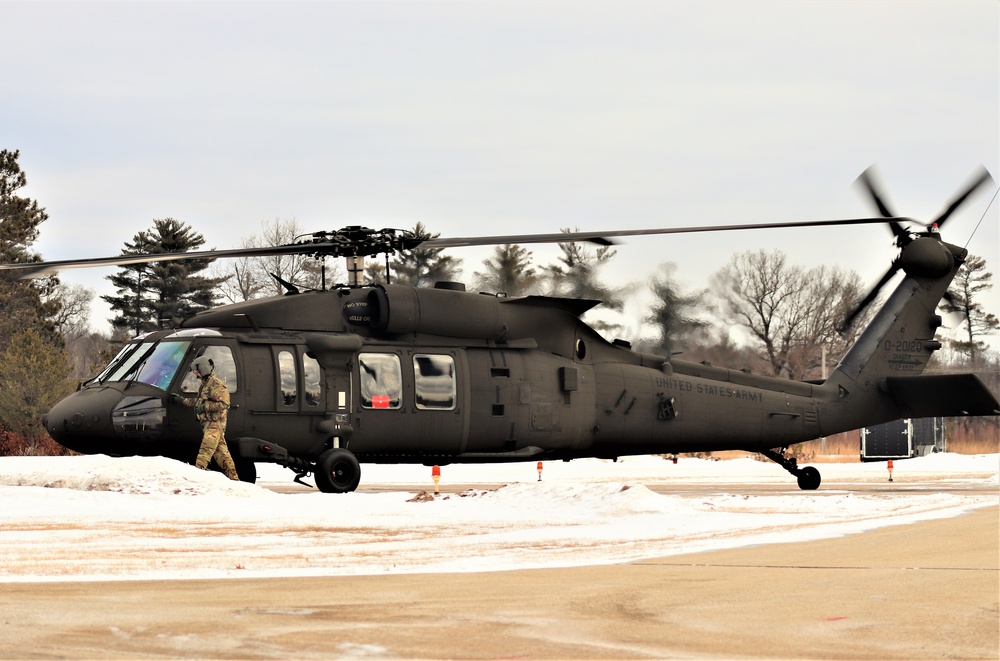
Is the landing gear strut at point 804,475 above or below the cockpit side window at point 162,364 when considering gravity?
below

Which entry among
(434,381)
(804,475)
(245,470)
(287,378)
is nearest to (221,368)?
(287,378)

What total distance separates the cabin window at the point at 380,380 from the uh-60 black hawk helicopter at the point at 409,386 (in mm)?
22

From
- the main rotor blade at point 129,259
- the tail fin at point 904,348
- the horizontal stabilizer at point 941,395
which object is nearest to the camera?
the main rotor blade at point 129,259

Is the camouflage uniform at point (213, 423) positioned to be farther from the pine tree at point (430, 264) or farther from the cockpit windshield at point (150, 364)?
the pine tree at point (430, 264)

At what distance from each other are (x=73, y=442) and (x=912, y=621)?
14193 millimetres

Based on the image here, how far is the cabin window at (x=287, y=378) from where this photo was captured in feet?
62.6

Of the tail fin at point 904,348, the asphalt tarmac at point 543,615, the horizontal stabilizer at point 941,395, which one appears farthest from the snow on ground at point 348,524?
the tail fin at point 904,348

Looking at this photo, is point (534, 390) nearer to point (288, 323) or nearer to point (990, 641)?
point (288, 323)

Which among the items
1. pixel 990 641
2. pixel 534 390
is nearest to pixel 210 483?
pixel 534 390

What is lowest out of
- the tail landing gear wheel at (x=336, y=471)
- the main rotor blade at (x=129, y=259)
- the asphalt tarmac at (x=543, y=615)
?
the asphalt tarmac at (x=543, y=615)

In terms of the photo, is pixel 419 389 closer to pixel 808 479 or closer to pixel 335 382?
pixel 335 382

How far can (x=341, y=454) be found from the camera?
18.9 m

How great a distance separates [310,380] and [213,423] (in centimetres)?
180

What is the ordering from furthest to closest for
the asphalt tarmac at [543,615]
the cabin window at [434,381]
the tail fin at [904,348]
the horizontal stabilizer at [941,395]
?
the tail fin at [904,348]
the horizontal stabilizer at [941,395]
the cabin window at [434,381]
the asphalt tarmac at [543,615]
